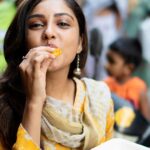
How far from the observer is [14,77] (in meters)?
1.39

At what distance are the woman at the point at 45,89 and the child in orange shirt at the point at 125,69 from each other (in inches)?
Answer: 65.9

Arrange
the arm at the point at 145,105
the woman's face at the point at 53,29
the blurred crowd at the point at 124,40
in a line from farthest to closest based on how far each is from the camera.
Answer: the blurred crowd at the point at 124,40, the arm at the point at 145,105, the woman's face at the point at 53,29

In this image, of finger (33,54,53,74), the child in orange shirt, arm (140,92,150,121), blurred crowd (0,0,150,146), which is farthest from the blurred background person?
finger (33,54,53,74)

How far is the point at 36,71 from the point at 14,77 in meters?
0.21

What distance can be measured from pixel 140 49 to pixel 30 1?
87.4 inches

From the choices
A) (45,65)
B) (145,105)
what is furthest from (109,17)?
(45,65)

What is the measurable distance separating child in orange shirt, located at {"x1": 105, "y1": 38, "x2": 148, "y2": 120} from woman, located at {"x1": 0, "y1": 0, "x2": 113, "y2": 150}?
5.49 feet

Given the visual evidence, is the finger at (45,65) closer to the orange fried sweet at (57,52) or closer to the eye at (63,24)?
the orange fried sweet at (57,52)

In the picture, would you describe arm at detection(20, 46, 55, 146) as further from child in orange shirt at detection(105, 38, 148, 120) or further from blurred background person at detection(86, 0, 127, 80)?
blurred background person at detection(86, 0, 127, 80)

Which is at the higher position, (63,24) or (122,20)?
(63,24)

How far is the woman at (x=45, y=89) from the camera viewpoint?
4.05 ft

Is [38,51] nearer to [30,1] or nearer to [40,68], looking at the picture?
[40,68]

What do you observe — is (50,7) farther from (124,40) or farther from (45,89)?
(124,40)

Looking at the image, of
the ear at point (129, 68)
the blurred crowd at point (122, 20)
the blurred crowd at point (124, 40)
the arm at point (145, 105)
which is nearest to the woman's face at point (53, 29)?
the blurred crowd at point (124, 40)
